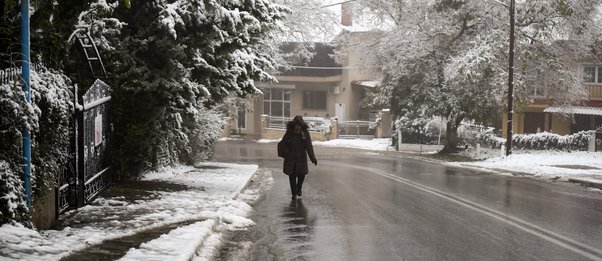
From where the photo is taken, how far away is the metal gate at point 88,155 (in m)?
9.81

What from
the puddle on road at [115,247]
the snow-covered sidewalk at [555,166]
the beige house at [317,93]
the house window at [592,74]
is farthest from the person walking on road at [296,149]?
the beige house at [317,93]

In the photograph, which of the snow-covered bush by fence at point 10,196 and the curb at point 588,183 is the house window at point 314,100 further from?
the snow-covered bush by fence at point 10,196

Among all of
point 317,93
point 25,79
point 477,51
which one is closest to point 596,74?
point 477,51

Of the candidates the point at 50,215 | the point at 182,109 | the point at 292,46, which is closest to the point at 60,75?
the point at 50,215

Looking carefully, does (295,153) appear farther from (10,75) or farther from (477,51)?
(477,51)

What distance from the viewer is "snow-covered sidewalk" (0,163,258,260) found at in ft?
23.5

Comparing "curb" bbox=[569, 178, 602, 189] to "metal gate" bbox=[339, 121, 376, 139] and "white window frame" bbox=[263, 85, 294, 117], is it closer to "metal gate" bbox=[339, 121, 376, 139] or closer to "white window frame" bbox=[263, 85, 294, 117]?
"metal gate" bbox=[339, 121, 376, 139]

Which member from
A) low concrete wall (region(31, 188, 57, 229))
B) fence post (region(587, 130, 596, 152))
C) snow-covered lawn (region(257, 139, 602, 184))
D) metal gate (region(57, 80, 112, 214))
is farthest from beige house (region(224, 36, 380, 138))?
low concrete wall (region(31, 188, 57, 229))

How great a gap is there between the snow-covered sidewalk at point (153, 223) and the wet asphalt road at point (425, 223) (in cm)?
51

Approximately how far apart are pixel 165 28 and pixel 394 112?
79.4 ft

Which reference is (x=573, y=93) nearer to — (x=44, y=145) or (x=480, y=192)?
(x=480, y=192)

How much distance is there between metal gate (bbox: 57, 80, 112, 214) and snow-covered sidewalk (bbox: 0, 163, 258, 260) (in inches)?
9.9

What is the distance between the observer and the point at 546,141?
34.4m

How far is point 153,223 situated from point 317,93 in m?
43.6
